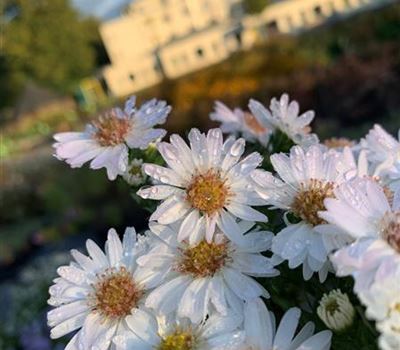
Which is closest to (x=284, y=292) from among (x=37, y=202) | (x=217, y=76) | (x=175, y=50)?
(x=37, y=202)

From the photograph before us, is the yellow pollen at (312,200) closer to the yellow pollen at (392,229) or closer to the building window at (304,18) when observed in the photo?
the yellow pollen at (392,229)

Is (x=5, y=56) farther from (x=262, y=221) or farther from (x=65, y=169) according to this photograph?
(x=262, y=221)

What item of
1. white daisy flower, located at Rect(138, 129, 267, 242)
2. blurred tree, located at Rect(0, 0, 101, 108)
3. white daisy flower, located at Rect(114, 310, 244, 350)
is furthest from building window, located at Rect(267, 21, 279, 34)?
white daisy flower, located at Rect(114, 310, 244, 350)

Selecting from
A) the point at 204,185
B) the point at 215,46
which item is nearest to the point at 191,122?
the point at 204,185

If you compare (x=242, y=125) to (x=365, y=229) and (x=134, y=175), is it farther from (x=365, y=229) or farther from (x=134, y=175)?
(x=365, y=229)

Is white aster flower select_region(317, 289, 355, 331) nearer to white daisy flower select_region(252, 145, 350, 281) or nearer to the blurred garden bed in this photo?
white daisy flower select_region(252, 145, 350, 281)

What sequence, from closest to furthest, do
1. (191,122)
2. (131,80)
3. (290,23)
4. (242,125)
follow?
(242,125), (191,122), (290,23), (131,80)

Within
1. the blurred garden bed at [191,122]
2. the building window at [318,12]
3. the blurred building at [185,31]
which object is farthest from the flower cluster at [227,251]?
the building window at [318,12]
